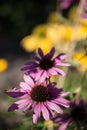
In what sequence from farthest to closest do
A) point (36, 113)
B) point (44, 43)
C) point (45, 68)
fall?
point (44, 43) → point (45, 68) → point (36, 113)

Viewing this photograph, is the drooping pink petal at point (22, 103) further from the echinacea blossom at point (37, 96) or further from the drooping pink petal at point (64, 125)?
the drooping pink petal at point (64, 125)

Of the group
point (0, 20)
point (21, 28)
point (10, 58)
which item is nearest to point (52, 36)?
point (10, 58)

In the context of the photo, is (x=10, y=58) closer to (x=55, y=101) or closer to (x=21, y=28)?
(x=21, y=28)

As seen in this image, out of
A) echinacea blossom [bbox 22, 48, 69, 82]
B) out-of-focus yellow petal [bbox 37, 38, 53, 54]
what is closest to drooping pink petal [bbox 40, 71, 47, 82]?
echinacea blossom [bbox 22, 48, 69, 82]

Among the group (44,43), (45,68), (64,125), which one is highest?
(44,43)

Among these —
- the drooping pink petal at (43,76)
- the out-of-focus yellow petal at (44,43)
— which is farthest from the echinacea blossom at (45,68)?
the out-of-focus yellow petal at (44,43)

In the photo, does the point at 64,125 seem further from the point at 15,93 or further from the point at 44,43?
the point at 44,43

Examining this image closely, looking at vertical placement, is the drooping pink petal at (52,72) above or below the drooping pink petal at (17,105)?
above

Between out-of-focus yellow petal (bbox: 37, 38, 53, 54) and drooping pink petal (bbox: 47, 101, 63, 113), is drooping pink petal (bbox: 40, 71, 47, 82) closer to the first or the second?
drooping pink petal (bbox: 47, 101, 63, 113)

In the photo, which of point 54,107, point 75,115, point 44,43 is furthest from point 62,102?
point 44,43
